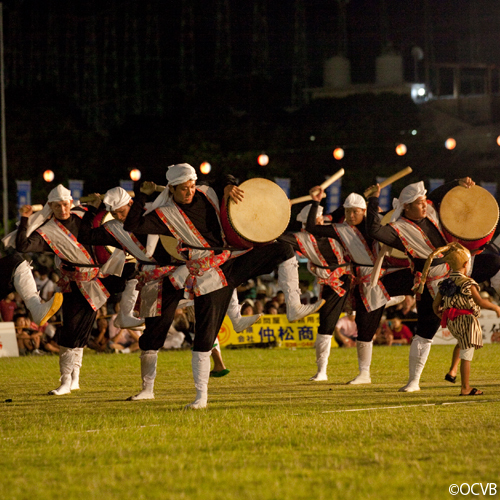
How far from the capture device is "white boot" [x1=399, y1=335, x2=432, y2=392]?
811 centimetres

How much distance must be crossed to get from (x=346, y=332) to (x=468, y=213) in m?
7.32

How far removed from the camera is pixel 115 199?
319 inches

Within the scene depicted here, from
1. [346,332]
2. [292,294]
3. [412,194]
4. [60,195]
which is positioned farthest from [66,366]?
[346,332]

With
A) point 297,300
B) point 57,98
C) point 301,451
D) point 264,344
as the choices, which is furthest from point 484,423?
point 57,98

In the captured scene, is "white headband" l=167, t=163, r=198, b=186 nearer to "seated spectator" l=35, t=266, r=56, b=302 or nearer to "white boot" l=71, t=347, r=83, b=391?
"white boot" l=71, t=347, r=83, b=391

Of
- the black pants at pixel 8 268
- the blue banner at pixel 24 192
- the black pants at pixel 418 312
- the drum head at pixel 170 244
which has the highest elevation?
the blue banner at pixel 24 192

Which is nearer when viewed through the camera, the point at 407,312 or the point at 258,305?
the point at 258,305

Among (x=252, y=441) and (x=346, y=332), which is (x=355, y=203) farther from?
(x=346, y=332)

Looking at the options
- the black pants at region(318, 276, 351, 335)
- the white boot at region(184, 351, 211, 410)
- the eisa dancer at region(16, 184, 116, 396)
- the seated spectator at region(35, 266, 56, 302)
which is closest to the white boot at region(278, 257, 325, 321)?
the white boot at region(184, 351, 211, 410)

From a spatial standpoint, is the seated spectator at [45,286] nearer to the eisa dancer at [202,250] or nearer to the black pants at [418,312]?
the black pants at [418,312]

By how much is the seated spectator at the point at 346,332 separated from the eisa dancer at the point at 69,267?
725 centimetres

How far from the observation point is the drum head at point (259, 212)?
7195 mm

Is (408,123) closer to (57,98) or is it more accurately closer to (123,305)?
(57,98)

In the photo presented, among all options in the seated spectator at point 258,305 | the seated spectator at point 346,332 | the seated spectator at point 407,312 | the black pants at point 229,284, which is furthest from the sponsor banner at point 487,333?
the black pants at point 229,284
